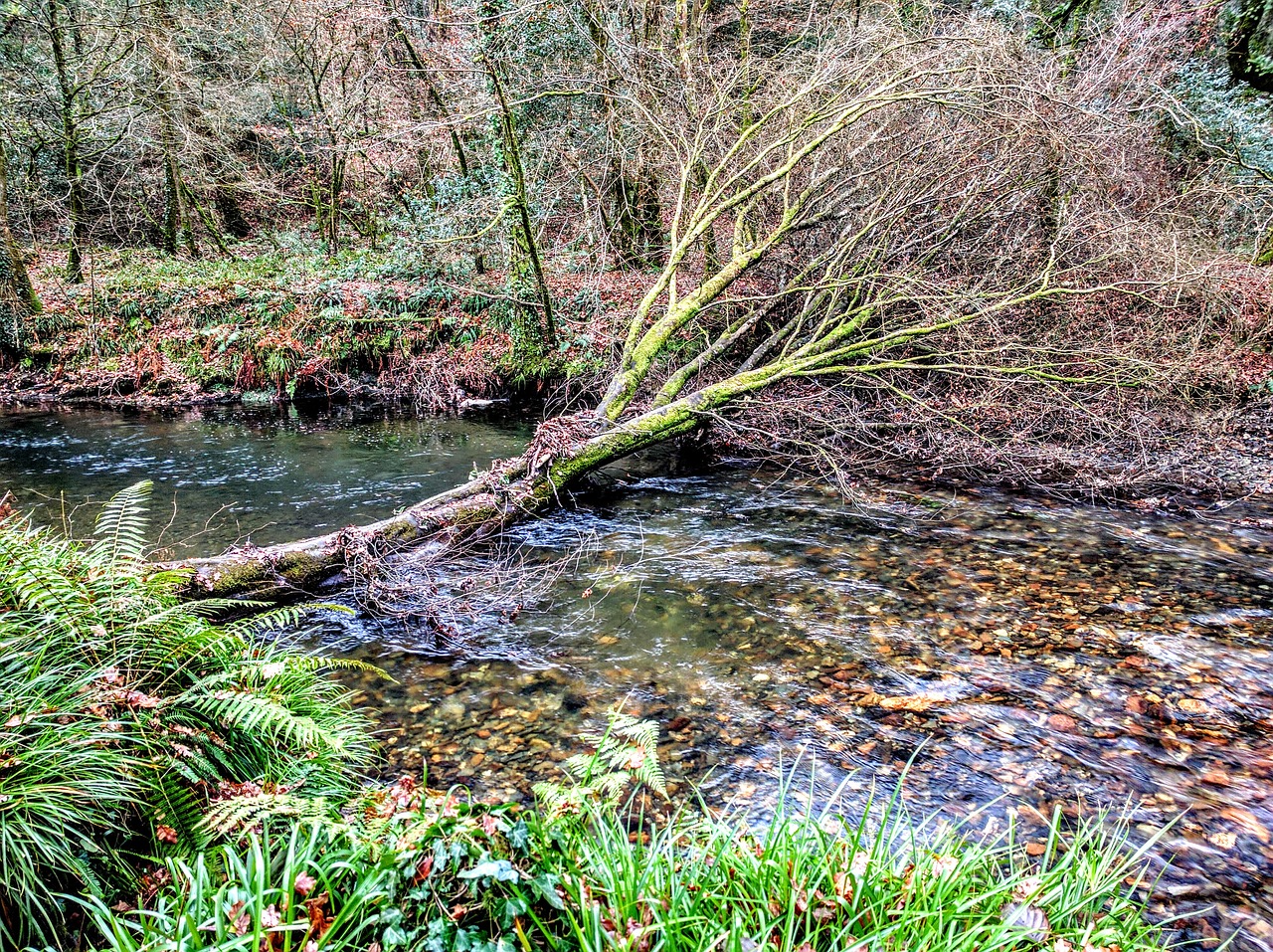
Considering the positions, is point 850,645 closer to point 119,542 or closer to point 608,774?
point 608,774

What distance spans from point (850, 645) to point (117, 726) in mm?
4488

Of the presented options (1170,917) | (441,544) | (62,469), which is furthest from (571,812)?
(62,469)

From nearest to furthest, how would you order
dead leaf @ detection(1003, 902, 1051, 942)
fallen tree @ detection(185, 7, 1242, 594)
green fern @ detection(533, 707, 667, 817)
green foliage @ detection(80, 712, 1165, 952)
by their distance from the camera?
green foliage @ detection(80, 712, 1165, 952)
dead leaf @ detection(1003, 902, 1051, 942)
green fern @ detection(533, 707, 667, 817)
fallen tree @ detection(185, 7, 1242, 594)

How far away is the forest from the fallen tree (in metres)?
0.10

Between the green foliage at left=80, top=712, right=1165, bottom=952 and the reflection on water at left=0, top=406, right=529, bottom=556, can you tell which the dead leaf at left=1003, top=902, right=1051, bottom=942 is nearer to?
the green foliage at left=80, top=712, right=1165, bottom=952

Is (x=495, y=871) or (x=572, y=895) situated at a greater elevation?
(x=495, y=871)

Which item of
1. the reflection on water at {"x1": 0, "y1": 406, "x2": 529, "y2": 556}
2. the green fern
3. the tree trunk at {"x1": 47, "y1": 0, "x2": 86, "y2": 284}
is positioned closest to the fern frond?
the green fern

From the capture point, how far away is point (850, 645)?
5.11 meters

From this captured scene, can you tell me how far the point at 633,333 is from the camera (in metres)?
9.26

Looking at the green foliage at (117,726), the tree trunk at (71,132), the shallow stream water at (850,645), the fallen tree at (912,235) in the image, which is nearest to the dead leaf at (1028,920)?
the shallow stream water at (850,645)

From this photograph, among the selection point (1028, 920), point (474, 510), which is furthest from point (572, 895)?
point (474, 510)

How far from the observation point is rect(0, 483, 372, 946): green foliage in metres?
2.34

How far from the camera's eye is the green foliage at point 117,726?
7.68 ft

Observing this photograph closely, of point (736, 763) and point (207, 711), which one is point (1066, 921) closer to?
point (736, 763)
